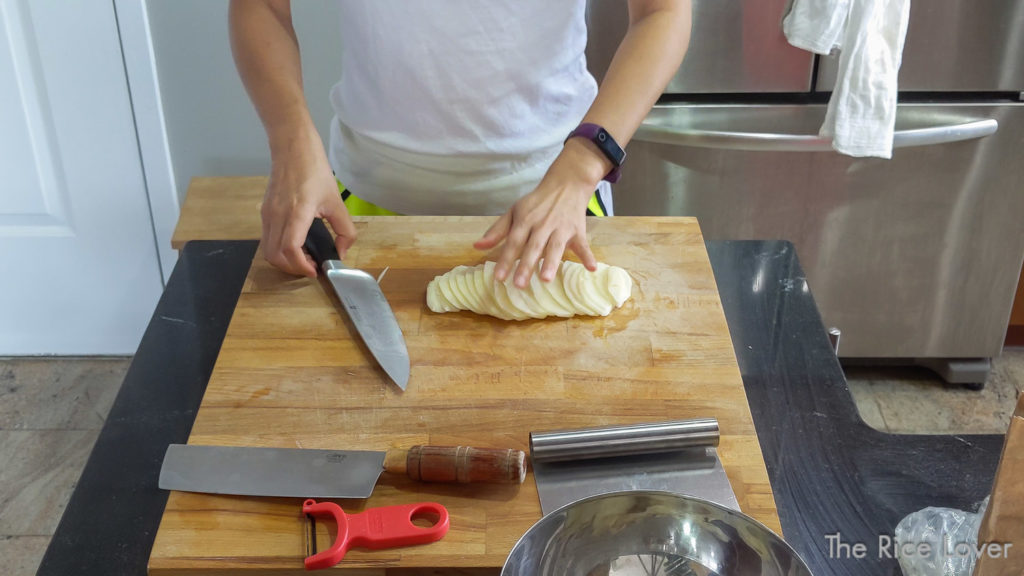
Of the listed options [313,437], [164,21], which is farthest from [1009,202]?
[164,21]

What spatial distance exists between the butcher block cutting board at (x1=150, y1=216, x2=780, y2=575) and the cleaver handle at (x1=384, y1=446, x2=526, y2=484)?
0.7 inches

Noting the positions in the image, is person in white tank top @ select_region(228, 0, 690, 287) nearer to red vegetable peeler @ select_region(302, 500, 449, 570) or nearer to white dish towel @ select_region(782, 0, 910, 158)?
red vegetable peeler @ select_region(302, 500, 449, 570)

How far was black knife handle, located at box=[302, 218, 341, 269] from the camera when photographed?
→ 1.21m

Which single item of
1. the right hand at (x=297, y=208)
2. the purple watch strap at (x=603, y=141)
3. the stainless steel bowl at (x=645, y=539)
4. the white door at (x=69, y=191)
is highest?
the purple watch strap at (x=603, y=141)

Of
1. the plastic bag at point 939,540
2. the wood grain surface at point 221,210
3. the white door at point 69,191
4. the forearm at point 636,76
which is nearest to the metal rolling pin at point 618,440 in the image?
the plastic bag at point 939,540

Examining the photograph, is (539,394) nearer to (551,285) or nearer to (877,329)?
(551,285)

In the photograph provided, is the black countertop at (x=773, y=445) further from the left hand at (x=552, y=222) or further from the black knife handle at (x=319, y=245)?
the left hand at (x=552, y=222)

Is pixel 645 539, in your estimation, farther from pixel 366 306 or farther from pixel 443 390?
pixel 366 306

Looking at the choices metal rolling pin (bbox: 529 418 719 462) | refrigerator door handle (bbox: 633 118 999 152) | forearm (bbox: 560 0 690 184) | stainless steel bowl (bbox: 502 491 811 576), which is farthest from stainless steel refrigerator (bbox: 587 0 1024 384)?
stainless steel bowl (bbox: 502 491 811 576)

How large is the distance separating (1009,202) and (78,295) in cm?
255

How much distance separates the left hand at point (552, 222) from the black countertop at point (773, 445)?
0.27 m

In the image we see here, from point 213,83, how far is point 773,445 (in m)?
1.86

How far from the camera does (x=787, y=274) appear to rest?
4.32 ft

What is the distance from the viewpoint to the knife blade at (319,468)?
0.85 metres
